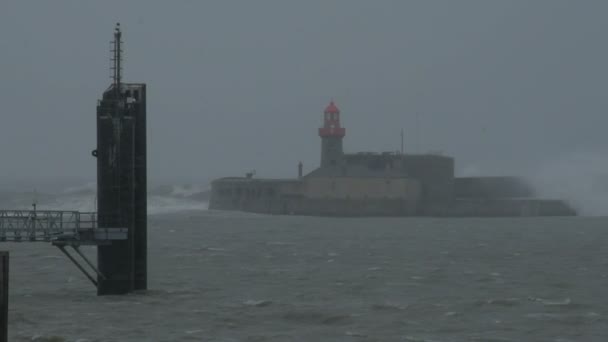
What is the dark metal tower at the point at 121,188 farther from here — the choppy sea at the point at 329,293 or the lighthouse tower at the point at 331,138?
the lighthouse tower at the point at 331,138

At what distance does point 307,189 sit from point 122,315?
62.3m

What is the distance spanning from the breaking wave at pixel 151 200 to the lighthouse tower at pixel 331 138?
16.3 meters

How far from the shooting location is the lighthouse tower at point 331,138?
88.8 meters

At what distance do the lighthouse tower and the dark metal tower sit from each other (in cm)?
6089

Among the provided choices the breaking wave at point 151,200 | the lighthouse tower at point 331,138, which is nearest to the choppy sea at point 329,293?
the lighthouse tower at point 331,138

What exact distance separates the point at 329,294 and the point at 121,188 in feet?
18.8

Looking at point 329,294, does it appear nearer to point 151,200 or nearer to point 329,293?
point 329,293

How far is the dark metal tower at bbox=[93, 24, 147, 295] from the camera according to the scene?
26.6 metres

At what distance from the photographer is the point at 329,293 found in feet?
97.8

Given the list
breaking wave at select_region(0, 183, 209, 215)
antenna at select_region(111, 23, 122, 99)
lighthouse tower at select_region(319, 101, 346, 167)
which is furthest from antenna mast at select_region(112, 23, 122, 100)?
breaking wave at select_region(0, 183, 209, 215)

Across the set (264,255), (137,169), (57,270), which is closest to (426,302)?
(137,169)

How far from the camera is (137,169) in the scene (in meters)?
27.0

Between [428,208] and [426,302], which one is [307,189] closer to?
[428,208]

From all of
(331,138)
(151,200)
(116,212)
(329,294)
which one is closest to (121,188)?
(116,212)
